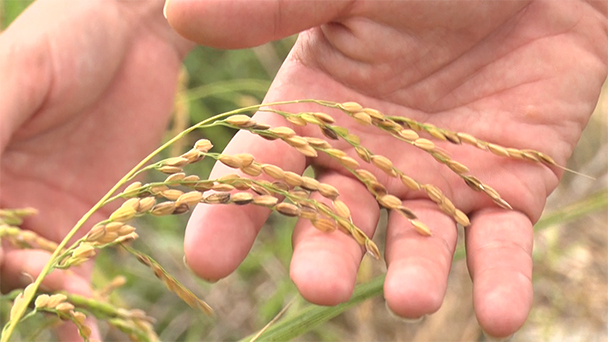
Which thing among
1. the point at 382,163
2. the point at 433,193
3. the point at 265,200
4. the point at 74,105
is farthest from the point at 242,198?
the point at 74,105

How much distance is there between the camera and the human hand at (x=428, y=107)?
1.01m

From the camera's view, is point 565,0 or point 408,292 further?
point 565,0

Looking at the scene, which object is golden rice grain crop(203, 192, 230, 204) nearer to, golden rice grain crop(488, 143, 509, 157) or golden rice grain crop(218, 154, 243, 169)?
golden rice grain crop(218, 154, 243, 169)

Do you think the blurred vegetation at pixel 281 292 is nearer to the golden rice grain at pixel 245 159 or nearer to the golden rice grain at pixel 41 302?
the golden rice grain at pixel 245 159

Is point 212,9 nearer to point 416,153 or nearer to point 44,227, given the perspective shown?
point 416,153

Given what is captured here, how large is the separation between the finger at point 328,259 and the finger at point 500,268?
0.62 ft

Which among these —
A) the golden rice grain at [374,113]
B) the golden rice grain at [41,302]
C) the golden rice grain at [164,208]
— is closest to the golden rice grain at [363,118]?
the golden rice grain at [374,113]

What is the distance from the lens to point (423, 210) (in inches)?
46.8

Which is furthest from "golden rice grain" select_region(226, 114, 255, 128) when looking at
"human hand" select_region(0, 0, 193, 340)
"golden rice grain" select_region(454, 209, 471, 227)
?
"human hand" select_region(0, 0, 193, 340)

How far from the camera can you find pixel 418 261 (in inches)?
40.3

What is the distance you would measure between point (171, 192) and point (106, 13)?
36.2 inches

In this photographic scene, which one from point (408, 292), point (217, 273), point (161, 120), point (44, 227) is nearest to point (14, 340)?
point (44, 227)

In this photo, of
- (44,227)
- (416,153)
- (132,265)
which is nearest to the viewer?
(416,153)

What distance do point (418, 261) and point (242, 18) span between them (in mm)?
520
